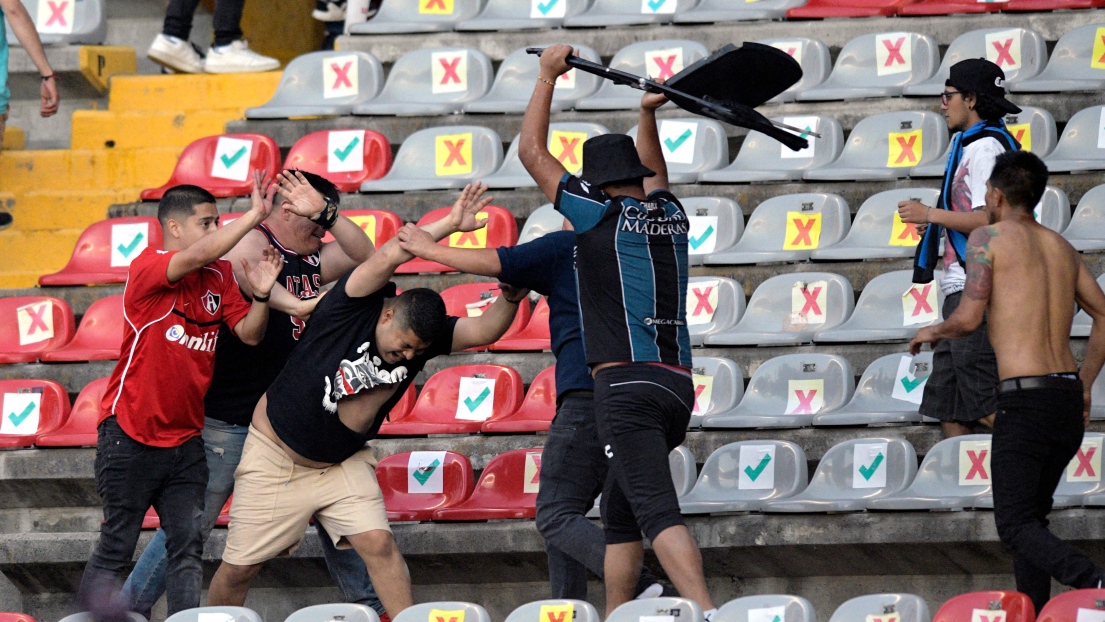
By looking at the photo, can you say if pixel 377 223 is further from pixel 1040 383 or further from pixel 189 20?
pixel 1040 383

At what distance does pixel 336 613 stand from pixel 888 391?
2.61 m

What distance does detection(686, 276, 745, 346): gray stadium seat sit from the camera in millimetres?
6391

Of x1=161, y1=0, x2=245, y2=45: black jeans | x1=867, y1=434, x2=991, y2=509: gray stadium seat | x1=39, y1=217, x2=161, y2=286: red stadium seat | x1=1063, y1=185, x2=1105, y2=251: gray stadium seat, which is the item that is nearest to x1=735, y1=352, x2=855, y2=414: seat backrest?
x1=867, y1=434, x2=991, y2=509: gray stadium seat

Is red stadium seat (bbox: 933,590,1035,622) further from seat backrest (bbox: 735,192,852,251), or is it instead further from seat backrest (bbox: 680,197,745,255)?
seat backrest (bbox: 680,197,745,255)

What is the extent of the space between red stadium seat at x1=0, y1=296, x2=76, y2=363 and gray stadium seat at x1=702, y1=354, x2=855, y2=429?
10.1 feet

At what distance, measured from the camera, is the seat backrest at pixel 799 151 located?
720 centimetres

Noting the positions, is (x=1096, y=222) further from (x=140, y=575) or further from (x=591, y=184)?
(x=140, y=575)

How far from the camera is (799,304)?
6.34 meters

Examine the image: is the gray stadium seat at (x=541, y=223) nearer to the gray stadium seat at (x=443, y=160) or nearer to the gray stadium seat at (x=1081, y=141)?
the gray stadium seat at (x=443, y=160)

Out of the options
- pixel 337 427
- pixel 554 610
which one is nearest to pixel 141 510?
pixel 337 427

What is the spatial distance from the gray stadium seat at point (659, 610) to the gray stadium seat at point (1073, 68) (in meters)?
4.37

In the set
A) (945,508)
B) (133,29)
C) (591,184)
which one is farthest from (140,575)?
(133,29)

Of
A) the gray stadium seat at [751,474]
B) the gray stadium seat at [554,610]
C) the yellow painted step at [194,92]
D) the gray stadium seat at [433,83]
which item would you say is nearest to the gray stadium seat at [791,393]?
the gray stadium seat at [751,474]

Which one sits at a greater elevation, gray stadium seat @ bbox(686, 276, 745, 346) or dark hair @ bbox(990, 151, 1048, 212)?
dark hair @ bbox(990, 151, 1048, 212)
